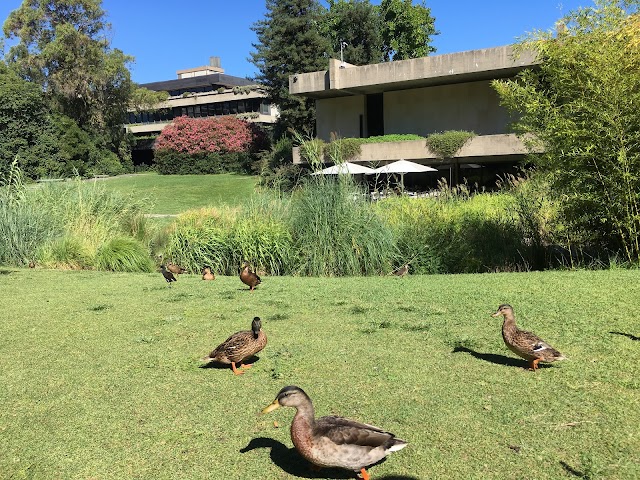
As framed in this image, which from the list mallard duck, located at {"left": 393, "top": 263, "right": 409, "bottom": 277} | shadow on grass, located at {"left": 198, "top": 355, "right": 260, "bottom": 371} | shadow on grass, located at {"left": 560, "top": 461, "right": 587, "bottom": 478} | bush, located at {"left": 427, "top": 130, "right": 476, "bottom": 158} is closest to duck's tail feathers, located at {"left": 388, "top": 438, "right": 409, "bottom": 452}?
shadow on grass, located at {"left": 560, "top": 461, "right": 587, "bottom": 478}

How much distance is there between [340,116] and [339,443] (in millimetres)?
30499

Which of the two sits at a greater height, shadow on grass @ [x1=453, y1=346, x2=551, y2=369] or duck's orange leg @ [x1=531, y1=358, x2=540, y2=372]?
duck's orange leg @ [x1=531, y1=358, x2=540, y2=372]

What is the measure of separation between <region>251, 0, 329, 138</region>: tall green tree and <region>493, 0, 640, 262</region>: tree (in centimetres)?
2756

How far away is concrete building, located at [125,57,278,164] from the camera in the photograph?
52.2 metres

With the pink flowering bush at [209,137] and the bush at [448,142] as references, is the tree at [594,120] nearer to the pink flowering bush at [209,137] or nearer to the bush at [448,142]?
the bush at [448,142]

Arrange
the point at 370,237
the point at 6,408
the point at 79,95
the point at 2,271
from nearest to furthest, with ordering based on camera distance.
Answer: the point at 6,408
the point at 370,237
the point at 2,271
the point at 79,95

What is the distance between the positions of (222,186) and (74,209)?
19981 millimetres

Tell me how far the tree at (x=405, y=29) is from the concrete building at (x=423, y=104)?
13.3 meters

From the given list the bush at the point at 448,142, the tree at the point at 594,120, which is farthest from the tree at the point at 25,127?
the tree at the point at 594,120

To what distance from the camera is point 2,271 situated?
10547 millimetres

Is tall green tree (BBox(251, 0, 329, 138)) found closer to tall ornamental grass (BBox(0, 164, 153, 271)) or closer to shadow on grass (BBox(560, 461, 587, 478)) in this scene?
tall ornamental grass (BBox(0, 164, 153, 271))

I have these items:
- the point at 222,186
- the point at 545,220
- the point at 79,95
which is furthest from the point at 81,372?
the point at 79,95

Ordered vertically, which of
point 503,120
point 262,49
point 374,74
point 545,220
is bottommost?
point 545,220

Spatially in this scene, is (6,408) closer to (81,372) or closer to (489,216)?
(81,372)
